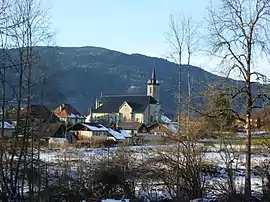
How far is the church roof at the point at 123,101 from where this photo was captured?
124400mm

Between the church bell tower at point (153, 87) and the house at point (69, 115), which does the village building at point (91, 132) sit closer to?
the house at point (69, 115)

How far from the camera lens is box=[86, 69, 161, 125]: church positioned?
121 metres

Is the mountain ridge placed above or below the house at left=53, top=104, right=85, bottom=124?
above

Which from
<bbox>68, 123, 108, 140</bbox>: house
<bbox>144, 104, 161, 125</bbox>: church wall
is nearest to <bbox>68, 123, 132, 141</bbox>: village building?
<bbox>68, 123, 108, 140</bbox>: house

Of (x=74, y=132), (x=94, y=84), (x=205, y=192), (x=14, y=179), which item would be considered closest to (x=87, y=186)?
(x=14, y=179)

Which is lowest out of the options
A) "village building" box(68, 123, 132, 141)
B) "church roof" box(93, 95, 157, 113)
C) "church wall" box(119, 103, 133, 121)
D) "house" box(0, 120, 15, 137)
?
"village building" box(68, 123, 132, 141)

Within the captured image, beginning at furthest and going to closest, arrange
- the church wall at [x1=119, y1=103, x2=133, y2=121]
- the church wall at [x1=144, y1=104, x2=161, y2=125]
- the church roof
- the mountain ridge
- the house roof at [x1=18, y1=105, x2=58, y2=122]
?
the church roof < the church wall at [x1=119, y1=103, x2=133, y2=121] < the church wall at [x1=144, y1=104, x2=161, y2=125] < the mountain ridge < the house roof at [x1=18, y1=105, x2=58, y2=122]

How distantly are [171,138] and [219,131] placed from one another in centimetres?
203

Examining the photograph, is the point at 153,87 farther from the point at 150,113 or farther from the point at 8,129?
the point at 8,129

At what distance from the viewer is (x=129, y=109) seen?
12406cm

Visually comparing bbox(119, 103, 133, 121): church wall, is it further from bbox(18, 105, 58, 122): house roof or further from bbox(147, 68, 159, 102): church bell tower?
bbox(18, 105, 58, 122): house roof

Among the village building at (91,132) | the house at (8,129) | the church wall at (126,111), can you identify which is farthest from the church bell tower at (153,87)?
the house at (8,129)

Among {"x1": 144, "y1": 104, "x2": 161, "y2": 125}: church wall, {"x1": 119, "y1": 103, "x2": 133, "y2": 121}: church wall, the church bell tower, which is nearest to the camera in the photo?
{"x1": 144, "y1": 104, "x2": 161, "y2": 125}: church wall

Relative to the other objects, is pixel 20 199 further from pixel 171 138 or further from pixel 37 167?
pixel 171 138
